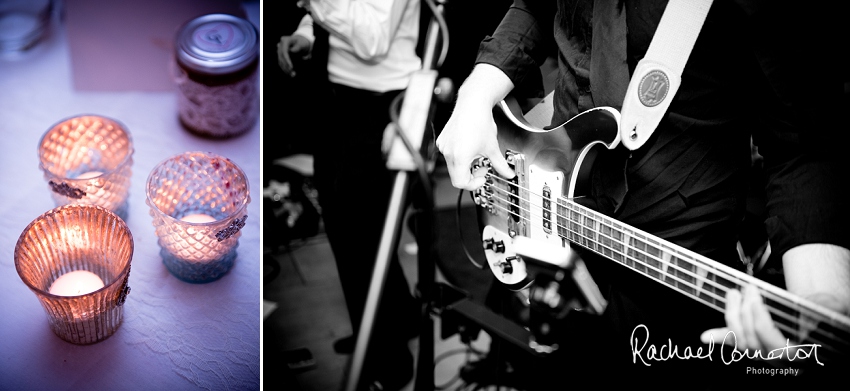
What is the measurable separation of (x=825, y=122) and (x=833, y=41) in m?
0.07

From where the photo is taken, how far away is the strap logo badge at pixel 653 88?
630mm

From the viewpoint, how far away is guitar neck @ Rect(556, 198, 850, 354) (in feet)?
1.78

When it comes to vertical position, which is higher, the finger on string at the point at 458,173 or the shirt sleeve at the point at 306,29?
the shirt sleeve at the point at 306,29

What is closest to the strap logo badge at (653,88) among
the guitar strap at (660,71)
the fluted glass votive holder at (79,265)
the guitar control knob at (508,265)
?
the guitar strap at (660,71)

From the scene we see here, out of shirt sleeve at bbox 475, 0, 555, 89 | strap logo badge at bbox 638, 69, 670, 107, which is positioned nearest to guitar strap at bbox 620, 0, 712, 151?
strap logo badge at bbox 638, 69, 670, 107

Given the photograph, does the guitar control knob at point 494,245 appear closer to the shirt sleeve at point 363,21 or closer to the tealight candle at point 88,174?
the shirt sleeve at point 363,21

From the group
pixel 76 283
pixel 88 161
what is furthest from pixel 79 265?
pixel 88 161

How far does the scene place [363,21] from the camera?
2.84 ft

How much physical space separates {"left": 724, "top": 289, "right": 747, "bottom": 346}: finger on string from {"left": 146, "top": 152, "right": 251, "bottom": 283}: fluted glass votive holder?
0.48 meters

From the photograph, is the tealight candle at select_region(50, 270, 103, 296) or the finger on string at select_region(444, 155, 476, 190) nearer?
the tealight candle at select_region(50, 270, 103, 296)

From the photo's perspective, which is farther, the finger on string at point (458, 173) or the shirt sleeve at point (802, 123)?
the finger on string at point (458, 173)

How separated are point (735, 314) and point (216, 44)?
614mm

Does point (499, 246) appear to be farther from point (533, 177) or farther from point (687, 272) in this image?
point (687, 272)

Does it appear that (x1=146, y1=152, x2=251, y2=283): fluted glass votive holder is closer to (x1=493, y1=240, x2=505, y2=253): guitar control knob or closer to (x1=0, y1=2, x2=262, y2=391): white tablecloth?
(x1=0, y1=2, x2=262, y2=391): white tablecloth
